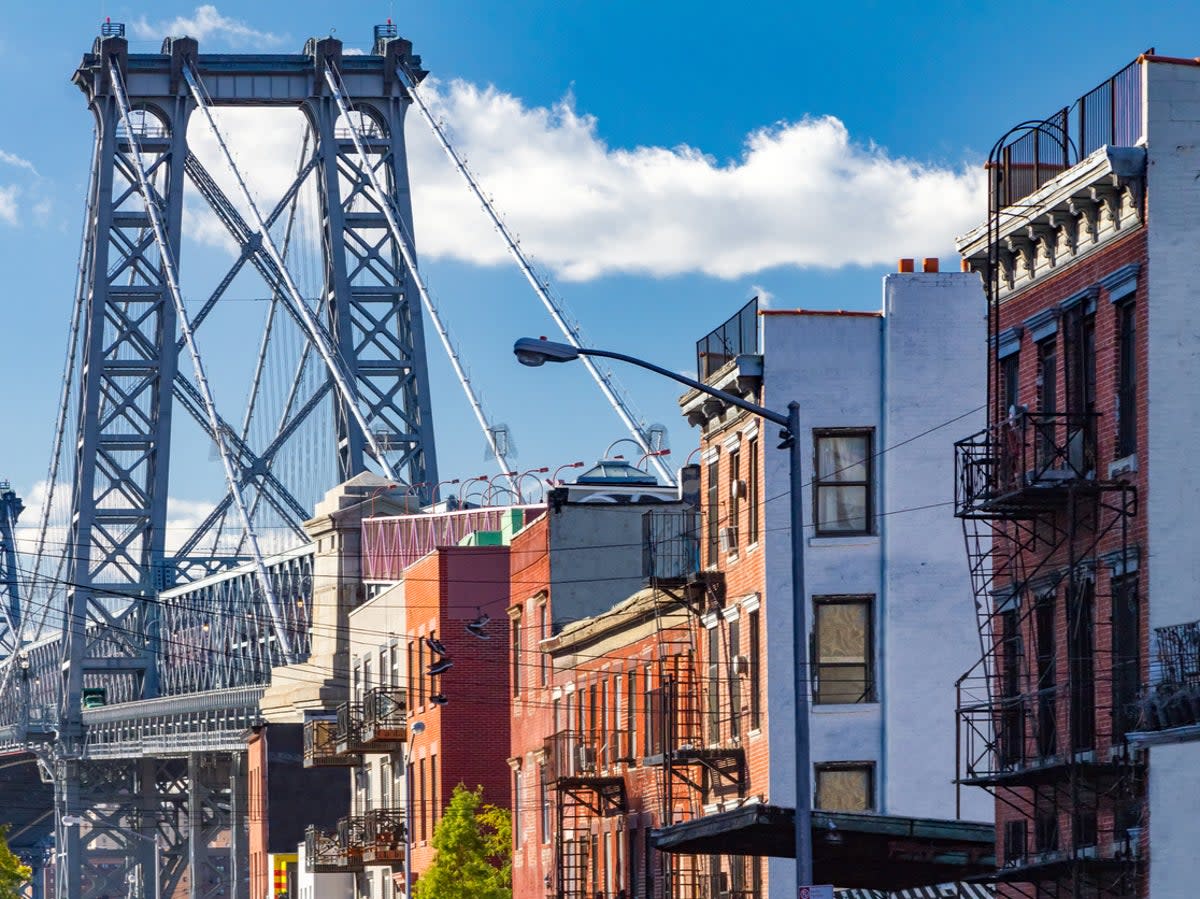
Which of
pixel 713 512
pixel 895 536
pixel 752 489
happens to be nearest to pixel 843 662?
pixel 895 536

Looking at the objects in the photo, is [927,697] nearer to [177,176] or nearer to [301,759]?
[301,759]

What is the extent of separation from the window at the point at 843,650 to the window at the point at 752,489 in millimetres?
1760

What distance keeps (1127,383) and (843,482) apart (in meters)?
12.9

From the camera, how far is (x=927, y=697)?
45.3 meters

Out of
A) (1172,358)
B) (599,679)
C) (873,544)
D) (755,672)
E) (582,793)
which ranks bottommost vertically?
(582,793)

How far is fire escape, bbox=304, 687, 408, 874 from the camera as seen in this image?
7394cm

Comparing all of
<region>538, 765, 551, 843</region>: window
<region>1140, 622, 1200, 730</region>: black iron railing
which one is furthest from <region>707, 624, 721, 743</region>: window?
<region>1140, 622, 1200, 730</region>: black iron railing

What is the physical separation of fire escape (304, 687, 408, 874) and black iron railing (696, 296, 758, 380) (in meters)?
26.9

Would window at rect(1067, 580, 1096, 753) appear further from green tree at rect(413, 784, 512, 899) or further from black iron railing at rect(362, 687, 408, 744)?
black iron railing at rect(362, 687, 408, 744)

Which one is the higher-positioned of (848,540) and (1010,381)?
(1010,381)

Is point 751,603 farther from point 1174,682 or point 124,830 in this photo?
point 124,830

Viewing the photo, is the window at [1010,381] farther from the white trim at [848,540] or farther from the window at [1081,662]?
the white trim at [848,540]

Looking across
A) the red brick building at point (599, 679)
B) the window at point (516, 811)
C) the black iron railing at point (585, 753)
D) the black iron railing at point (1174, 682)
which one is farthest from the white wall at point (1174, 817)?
the window at point (516, 811)

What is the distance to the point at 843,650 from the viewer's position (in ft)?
149
